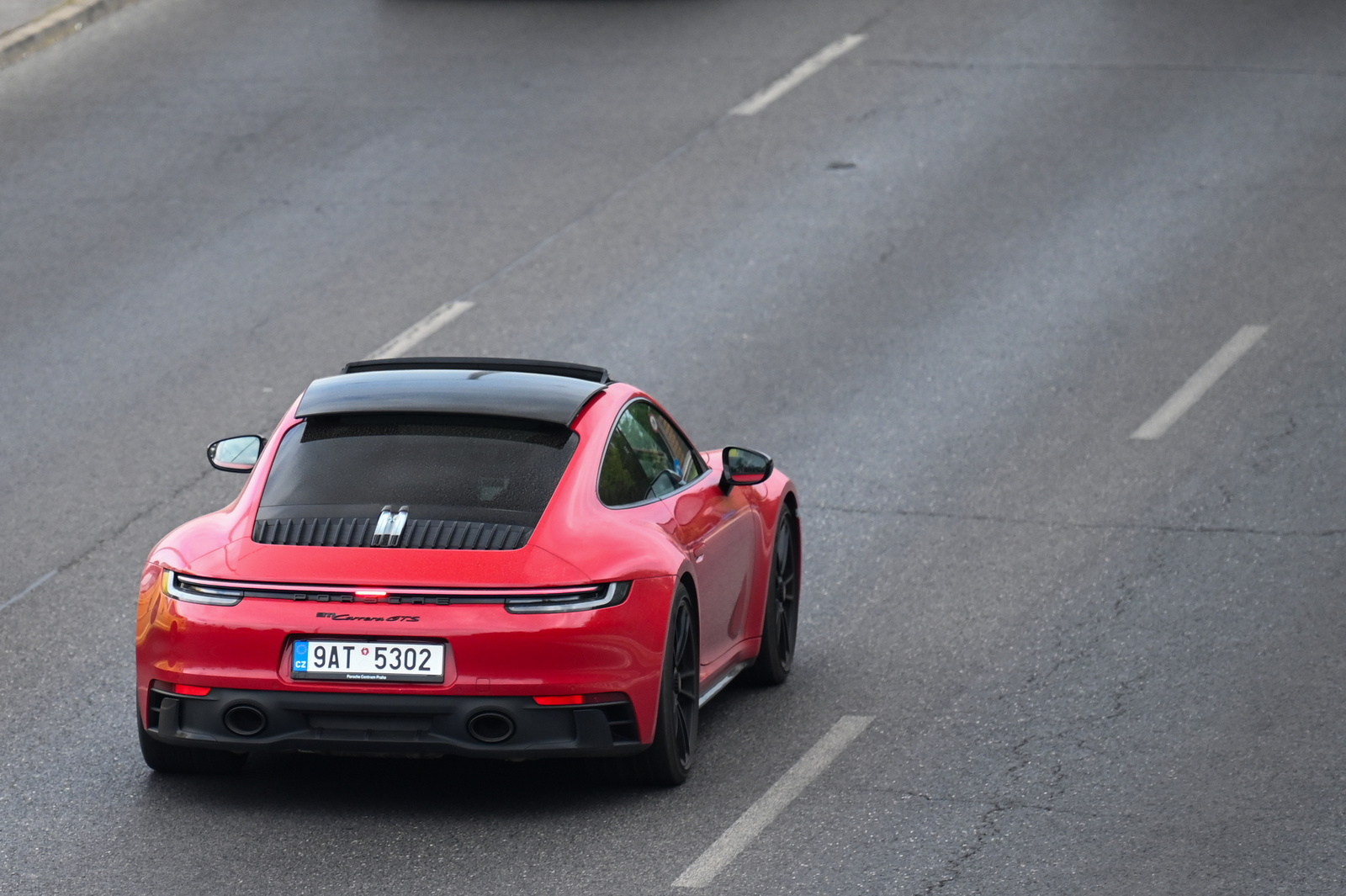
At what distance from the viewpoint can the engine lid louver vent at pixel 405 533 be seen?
7.71m

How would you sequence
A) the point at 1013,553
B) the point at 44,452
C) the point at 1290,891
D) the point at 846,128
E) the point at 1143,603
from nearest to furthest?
the point at 1290,891, the point at 1143,603, the point at 1013,553, the point at 44,452, the point at 846,128

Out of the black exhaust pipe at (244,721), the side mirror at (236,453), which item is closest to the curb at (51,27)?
the side mirror at (236,453)

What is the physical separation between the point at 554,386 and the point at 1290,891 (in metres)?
3.22

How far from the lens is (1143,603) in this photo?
10656mm

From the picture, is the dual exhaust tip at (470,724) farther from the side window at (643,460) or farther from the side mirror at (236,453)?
the side mirror at (236,453)

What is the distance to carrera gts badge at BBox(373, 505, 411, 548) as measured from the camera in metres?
7.70

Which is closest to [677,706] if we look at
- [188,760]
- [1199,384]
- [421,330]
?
[188,760]

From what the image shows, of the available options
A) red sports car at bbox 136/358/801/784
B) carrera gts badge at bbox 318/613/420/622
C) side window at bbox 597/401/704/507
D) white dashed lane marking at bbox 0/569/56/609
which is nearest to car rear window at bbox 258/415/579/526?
red sports car at bbox 136/358/801/784

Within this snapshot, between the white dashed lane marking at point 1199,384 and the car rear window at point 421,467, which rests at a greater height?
the car rear window at point 421,467

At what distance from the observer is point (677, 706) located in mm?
8234

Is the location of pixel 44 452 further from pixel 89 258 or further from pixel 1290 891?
pixel 1290 891

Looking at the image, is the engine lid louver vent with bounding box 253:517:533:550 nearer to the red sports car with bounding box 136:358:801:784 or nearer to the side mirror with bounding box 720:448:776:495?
the red sports car with bounding box 136:358:801:784

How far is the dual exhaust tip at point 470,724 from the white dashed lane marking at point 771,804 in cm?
77

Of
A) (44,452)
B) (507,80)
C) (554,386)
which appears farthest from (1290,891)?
(507,80)
